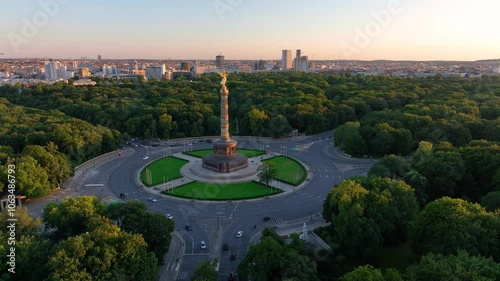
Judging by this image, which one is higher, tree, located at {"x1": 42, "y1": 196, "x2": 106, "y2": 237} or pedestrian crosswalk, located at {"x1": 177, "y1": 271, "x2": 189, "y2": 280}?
tree, located at {"x1": 42, "y1": 196, "x2": 106, "y2": 237}

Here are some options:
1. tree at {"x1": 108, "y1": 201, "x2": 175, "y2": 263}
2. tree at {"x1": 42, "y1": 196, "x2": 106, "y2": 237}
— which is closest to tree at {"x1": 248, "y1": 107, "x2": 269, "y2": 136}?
tree at {"x1": 108, "y1": 201, "x2": 175, "y2": 263}

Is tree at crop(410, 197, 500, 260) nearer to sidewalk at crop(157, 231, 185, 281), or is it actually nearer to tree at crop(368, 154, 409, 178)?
tree at crop(368, 154, 409, 178)

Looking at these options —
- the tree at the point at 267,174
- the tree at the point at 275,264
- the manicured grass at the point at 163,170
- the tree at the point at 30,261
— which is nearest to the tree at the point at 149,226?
the tree at the point at 30,261

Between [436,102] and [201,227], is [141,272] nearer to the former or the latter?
[201,227]

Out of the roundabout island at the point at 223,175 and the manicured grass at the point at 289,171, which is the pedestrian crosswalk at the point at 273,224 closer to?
the roundabout island at the point at 223,175

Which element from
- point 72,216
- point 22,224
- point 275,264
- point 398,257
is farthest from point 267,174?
point 22,224

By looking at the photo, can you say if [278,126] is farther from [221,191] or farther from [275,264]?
[275,264]
